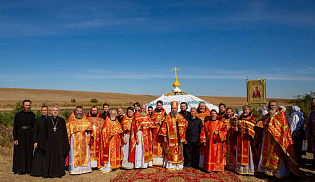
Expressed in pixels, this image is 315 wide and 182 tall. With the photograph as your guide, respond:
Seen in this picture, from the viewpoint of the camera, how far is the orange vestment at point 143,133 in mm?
7227

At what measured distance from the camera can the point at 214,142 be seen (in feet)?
22.7

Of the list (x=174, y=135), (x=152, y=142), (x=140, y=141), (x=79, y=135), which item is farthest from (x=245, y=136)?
(x=79, y=135)

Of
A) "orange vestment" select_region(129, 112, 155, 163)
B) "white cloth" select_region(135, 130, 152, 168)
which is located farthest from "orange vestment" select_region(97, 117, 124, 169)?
"white cloth" select_region(135, 130, 152, 168)

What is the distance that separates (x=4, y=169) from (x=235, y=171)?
7105 mm

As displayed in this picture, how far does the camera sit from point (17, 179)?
6668 mm

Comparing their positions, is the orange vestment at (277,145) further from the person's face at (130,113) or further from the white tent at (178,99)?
the white tent at (178,99)

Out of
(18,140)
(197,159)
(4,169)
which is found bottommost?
(4,169)

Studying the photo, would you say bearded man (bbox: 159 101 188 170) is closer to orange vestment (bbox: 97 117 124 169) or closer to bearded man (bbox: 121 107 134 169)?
bearded man (bbox: 121 107 134 169)

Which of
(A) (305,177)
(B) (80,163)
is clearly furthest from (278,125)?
(B) (80,163)

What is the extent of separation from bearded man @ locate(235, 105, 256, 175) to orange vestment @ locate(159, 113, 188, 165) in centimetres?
161

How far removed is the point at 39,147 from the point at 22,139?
0.73m

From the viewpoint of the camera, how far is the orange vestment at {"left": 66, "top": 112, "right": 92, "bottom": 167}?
6.86 metres

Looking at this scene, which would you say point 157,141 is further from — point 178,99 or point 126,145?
point 178,99

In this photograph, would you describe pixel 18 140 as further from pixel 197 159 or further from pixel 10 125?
pixel 10 125
